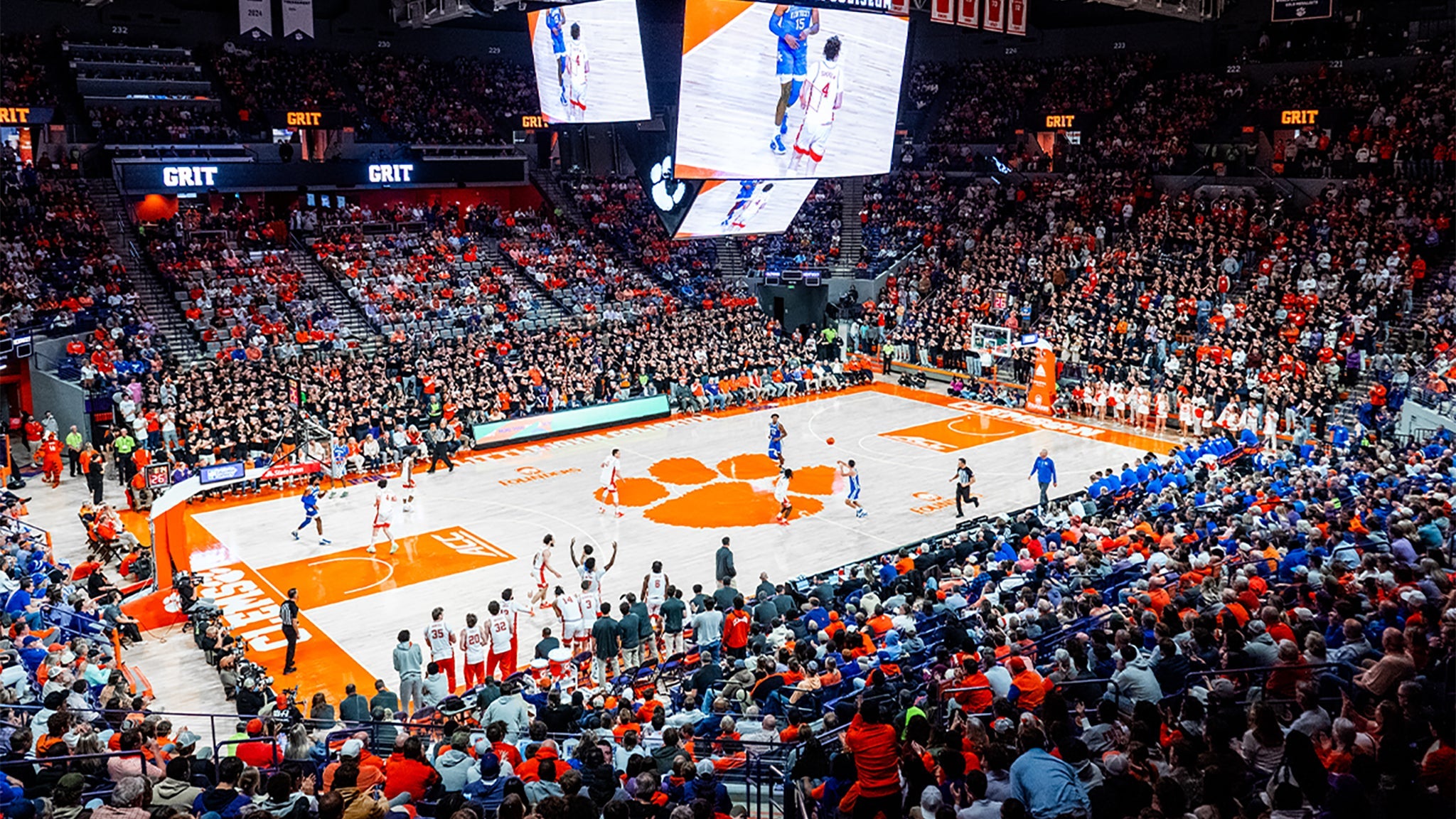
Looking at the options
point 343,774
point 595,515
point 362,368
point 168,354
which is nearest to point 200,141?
Result: point 168,354

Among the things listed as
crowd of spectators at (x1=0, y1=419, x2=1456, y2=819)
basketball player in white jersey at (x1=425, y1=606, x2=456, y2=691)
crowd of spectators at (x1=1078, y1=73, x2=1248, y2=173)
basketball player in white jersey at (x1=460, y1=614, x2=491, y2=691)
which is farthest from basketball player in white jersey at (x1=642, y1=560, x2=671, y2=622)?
crowd of spectators at (x1=1078, y1=73, x2=1248, y2=173)

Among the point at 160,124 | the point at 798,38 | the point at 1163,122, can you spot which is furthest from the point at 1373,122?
the point at 160,124

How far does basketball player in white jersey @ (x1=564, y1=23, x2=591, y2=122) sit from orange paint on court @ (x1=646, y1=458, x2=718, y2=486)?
9.91m

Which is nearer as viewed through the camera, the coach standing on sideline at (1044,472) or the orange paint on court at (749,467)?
the coach standing on sideline at (1044,472)

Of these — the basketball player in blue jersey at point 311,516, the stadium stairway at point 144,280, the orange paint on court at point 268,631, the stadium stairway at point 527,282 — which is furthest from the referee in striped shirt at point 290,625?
the stadium stairway at point 527,282

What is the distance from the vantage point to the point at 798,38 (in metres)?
25.9

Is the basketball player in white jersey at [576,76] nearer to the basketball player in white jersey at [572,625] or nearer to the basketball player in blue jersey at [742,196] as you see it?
the basketball player in blue jersey at [742,196]

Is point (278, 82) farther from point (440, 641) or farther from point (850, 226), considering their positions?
point (440, 641)

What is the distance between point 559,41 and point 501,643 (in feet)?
65.2

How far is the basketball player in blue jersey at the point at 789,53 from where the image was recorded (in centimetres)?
2539

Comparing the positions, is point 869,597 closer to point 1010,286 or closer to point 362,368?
point 362,368

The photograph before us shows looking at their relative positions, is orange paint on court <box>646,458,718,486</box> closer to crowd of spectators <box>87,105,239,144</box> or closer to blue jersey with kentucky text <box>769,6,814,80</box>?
blue jersey with kentucky text <box>769,6,814,80</box>

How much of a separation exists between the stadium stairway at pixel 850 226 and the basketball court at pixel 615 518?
1327 centimetres

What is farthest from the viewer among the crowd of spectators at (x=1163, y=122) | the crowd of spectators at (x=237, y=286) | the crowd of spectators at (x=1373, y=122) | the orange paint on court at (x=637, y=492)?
the crowd of spectators at (x=1163, y=122)
